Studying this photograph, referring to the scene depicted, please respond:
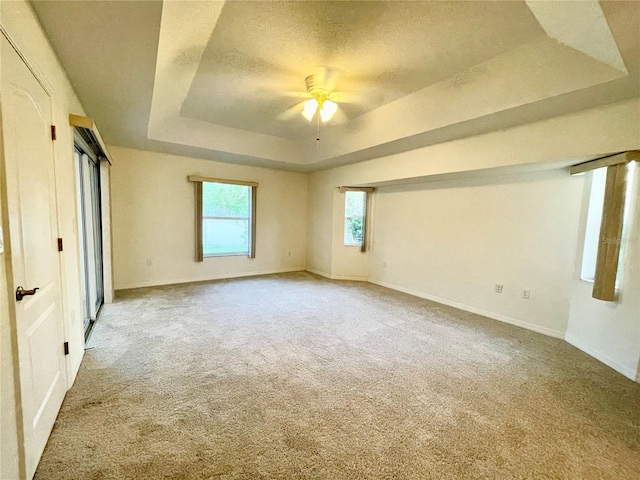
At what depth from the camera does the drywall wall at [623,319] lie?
231 centimetres

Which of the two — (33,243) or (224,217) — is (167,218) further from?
(33,243)

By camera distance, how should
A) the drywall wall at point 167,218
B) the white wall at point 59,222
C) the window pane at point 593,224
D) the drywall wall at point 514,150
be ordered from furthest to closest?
the drywall wall at point 167,218 < the window pane at point 593,224 < the drywall wall at point 514,150 < the white wall at point 59,222

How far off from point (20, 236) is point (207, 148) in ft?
10.9

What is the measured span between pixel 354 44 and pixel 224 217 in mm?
4003

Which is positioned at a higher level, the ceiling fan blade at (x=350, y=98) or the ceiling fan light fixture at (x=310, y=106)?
the ceiling fan blade at (x=350, y=98)

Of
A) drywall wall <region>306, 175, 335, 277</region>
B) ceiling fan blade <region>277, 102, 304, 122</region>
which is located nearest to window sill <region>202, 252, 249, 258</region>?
drywall wall <region>306, 175, 335, 277</region>

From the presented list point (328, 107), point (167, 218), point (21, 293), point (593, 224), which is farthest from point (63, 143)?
point (593, 224)

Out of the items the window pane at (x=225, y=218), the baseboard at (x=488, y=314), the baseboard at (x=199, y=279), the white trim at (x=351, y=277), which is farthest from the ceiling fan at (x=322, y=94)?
the baseboard at (x=199, y=279)

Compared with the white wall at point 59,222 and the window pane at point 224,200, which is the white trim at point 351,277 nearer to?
the window pane at point 224,200

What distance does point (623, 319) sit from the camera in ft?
7.89

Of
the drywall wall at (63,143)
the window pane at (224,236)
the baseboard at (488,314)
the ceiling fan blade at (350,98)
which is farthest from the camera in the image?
the window pane at (224,236)

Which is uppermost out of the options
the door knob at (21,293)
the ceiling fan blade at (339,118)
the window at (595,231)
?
the ceiling fan blade at (339,118)

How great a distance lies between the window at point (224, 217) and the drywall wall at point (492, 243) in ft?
9.11

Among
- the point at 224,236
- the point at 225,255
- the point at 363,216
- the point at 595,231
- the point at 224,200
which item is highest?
the point at 224,200
